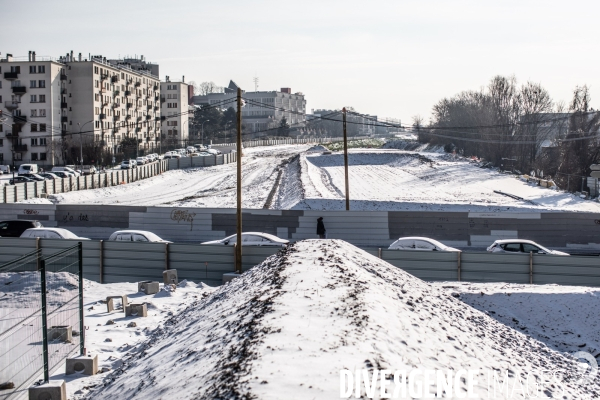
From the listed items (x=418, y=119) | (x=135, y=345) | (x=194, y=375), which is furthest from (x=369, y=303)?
(x=418, y=119)

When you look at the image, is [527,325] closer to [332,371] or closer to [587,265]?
[587,265]

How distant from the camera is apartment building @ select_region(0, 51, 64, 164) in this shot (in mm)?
85625

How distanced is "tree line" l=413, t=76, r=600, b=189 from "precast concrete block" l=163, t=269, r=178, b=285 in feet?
157

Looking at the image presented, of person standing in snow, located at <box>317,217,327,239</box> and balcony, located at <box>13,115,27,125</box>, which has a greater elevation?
balcony, located at <box>13,115,27,125</box>

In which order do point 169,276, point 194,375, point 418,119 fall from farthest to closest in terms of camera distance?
point 418,119 < point 169,276 < point 194,375

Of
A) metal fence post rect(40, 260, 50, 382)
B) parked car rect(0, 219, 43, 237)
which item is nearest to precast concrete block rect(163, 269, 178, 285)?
metal fence post rect(40, 260, 50, 382)

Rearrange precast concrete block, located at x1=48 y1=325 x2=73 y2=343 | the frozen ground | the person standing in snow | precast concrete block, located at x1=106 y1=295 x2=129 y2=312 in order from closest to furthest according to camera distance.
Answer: precast concrete block, located at x1=48 y1=325 x2=73 y2=343, precast concrete block, located at x1=106 y1=295 x2=129 y2=312, the person standing in snow, the frozen ground

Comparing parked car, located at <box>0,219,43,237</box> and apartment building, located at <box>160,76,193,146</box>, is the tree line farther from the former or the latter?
apartment building, located at <box>160,76,193,146</box>

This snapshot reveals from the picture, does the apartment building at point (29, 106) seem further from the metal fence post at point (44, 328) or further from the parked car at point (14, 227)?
the metal fence post at point (44, 328)

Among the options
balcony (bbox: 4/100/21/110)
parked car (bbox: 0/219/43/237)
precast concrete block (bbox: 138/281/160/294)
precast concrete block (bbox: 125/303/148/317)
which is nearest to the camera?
precast concrete block (bbox: 125/303/148/317)

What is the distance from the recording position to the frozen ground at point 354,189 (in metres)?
41.7

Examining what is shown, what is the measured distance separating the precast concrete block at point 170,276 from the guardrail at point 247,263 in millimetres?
1254

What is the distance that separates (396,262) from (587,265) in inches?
229

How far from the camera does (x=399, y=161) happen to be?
310 ft
